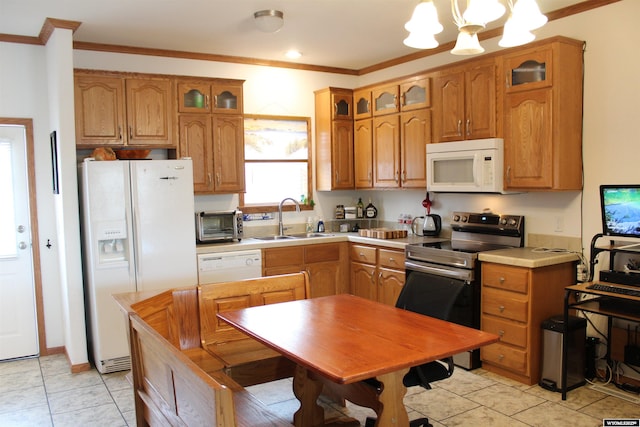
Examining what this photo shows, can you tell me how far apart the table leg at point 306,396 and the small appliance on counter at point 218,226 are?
2141 mm

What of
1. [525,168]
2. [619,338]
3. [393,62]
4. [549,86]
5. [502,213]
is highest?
[393,62]

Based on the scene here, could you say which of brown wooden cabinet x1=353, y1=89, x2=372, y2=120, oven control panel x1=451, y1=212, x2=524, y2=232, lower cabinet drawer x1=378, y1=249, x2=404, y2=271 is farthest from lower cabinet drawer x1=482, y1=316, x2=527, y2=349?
brown wooden cabinet x1=353, y1=89, x2=372, y2=120

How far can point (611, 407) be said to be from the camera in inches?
129

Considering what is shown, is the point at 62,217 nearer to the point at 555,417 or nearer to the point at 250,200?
the point at 250,200

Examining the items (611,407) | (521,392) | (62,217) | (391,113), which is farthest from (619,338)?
(62,217)

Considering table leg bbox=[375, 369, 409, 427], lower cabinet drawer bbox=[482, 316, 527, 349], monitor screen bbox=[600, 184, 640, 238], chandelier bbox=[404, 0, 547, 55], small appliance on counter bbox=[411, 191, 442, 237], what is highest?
chandelier bbox=[404, 0, 547, 55]

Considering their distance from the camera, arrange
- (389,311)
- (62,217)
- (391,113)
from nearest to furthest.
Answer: (389,311)
(62,217)
(391,113)

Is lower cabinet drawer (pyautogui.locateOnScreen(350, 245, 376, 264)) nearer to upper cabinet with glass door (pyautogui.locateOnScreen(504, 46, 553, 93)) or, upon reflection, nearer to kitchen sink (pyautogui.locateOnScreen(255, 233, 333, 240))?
kitchen sink (pyautogui.locateOnScreen(255, 233, 333, 240))

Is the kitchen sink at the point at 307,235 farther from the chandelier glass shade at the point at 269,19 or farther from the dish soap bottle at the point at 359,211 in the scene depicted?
the chandelier glass shade at the point at 269,19

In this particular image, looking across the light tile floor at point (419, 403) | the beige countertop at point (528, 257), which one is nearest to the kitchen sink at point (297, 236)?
the light tile floor at point (419, 403)

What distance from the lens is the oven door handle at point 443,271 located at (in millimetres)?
3934

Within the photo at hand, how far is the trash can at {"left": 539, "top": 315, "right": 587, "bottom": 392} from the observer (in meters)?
3.51

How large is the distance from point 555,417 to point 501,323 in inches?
30.4

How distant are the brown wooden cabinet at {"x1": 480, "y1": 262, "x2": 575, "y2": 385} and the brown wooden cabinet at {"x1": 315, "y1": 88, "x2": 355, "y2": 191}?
6.84 ft
